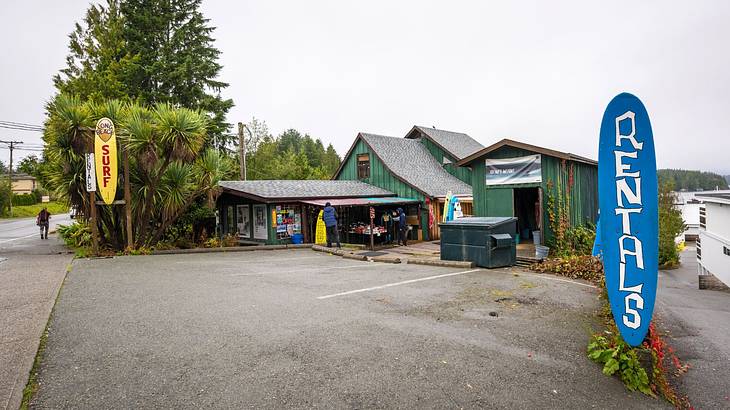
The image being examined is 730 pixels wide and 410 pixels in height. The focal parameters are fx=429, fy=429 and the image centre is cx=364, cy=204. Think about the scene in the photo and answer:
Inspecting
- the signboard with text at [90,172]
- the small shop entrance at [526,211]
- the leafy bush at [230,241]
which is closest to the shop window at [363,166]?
the leafy bush at [230,241]

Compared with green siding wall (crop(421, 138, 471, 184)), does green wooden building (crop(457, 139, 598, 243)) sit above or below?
below

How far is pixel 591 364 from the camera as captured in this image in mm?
4746

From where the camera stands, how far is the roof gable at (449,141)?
Result: 84.6 ft

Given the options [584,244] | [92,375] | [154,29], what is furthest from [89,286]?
[154,29]

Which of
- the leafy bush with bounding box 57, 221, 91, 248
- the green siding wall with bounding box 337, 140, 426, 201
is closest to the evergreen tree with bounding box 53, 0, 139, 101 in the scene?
the leafy bush with bounding box 57, 221, 91, 248

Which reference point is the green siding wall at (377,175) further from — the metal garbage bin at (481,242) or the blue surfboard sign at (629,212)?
the blue surfboard sign at (629,212)

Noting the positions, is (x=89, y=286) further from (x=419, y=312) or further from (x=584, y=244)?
(x=584, y=244)

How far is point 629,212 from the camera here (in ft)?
14.7

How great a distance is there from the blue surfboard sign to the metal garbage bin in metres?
6.99

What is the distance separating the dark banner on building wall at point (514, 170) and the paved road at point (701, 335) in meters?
4.90

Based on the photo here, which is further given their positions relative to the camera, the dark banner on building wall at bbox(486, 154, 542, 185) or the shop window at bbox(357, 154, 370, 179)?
the shop window at bbox(357, 154, 370, 179)

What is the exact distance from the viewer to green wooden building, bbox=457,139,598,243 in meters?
14.1

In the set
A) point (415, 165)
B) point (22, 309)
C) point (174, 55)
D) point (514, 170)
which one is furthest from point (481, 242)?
point (174, 55)

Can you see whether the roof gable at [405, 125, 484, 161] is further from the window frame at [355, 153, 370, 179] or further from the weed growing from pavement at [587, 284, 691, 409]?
the weed growing from pavement at [587, 284, 691, 409]
